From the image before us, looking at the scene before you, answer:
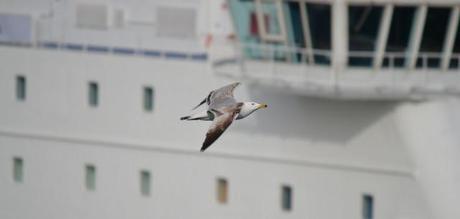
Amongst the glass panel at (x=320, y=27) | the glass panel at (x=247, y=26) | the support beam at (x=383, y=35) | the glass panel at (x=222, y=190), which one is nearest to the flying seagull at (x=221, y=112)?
the support beam at (x=383, y=35)

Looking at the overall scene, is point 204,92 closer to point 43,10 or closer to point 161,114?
point 161,114

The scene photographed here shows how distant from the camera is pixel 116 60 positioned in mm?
49000

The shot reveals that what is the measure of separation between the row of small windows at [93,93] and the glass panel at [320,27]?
237 inches

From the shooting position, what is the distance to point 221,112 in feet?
92.4

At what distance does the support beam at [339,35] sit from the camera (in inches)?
1657

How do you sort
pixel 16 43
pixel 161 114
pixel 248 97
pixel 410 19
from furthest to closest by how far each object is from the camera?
pixel 16 43
pixel 161 114
pixel 248 97
pixel 410 19

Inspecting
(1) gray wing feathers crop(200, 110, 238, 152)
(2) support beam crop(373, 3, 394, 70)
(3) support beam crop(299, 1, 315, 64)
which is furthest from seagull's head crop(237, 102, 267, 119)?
(3) support beam crop(299, 1, 315, 64)

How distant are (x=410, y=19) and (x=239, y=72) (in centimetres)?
354

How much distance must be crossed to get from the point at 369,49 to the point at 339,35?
2.09 ft

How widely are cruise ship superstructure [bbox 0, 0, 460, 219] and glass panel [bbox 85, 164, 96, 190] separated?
3 cm

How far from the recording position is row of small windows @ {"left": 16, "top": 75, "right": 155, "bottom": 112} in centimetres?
Result: 4826

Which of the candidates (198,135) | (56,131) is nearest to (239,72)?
(198,135)

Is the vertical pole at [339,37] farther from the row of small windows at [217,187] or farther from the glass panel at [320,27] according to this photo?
the row of small windows at [217,187]

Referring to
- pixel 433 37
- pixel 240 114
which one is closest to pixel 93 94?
pixel 433 37
